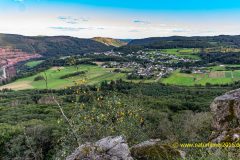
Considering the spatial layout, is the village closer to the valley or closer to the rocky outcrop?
the valley

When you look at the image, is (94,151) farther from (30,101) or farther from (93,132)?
(30,101)

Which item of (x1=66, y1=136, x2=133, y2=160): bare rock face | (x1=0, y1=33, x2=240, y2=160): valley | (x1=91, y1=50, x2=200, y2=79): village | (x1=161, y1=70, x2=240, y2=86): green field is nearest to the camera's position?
(x1=66, y1=136, x2=133, y2=160): bare rock face

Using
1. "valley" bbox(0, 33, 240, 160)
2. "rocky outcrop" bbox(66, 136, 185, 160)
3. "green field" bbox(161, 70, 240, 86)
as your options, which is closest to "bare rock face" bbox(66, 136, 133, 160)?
"rocky outcrop" bbox(66, 136, 185, 160)

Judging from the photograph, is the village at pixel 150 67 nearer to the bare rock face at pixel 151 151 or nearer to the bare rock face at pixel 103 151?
the bare rock face at pixel 151 151

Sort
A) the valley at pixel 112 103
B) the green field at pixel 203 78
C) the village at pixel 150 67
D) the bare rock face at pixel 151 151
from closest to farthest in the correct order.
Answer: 1. the bare rock face at pixel 151 151
2. the valley at pixel 112 103
3. the green field at pixel 203 78
4. the village at pixel 150 67

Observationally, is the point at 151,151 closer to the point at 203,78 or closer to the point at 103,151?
the point at 103,151

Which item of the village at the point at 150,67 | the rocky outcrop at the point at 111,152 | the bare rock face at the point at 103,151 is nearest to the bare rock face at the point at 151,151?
the rocky outcrop at the point at 111,152
